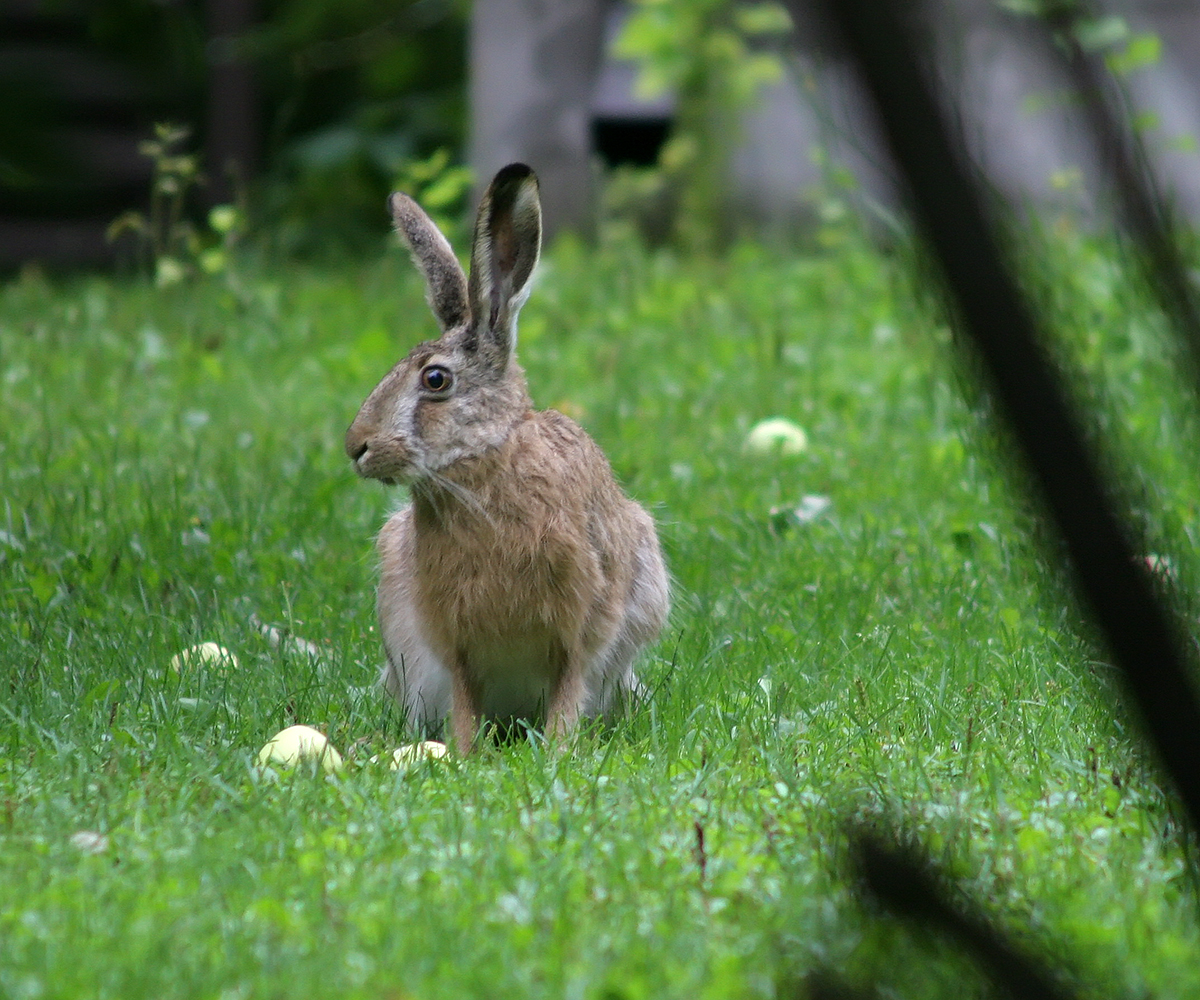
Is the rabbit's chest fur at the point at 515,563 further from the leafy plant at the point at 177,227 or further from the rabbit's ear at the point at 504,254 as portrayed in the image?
the leafy plant at the point at 177,227

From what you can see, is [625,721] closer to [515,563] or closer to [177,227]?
[515,563]

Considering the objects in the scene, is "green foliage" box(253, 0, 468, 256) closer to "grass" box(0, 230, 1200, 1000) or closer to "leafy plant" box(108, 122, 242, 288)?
"leafy plant" box(108, 122, 242, 288)

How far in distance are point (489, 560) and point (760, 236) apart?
827cm

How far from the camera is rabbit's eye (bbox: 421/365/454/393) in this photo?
12.7ft

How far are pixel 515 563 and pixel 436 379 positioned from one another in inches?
18.4

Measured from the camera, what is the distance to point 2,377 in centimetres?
731

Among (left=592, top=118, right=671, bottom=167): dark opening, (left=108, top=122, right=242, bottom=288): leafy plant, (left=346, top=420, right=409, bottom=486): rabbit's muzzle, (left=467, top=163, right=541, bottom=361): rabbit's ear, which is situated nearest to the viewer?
(left=346, top=420, right=409, bottom=486): rabbit's muzzle

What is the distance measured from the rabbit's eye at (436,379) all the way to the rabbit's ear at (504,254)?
130mm

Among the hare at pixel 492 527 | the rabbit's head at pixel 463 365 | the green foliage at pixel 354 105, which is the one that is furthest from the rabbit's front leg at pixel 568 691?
the green foliage at pixel 354 105

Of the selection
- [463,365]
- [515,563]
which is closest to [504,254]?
[463,365]

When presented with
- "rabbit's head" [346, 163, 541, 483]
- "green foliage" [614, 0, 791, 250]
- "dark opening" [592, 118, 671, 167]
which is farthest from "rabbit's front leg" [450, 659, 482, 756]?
"dark opening" [592, 118, 671, 167]

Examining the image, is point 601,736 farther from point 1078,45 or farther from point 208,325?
point 208,325

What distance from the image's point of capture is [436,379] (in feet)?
12.7

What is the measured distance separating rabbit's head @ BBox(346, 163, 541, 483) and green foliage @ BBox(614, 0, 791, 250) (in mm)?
7063
